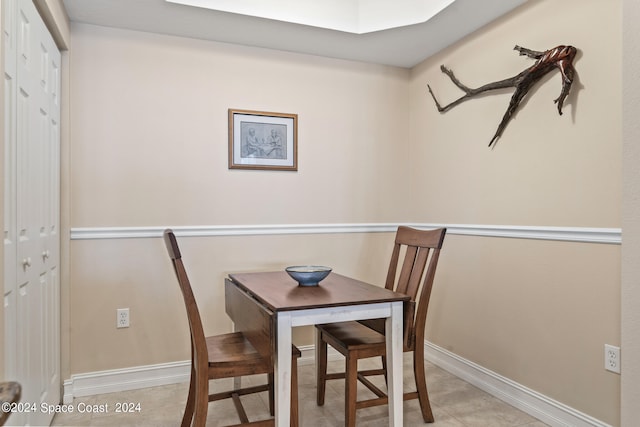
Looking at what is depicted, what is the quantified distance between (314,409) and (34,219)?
5.49 feet

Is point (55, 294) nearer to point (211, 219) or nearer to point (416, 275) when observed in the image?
point (211, 219)

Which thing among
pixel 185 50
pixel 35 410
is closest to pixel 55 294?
pixel 35 410

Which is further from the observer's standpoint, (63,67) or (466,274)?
(466,274)

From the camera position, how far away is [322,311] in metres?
1.71

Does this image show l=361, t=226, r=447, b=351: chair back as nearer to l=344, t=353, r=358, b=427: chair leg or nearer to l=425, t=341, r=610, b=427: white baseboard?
l=344, t=353, r=358, b=427: chair leg

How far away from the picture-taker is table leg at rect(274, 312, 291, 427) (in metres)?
1.62

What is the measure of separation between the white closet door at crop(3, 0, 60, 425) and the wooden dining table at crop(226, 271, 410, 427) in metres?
0.90

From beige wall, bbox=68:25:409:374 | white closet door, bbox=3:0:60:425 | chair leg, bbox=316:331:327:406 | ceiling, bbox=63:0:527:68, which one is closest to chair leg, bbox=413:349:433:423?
chair leg, bbox=316:331:327:406

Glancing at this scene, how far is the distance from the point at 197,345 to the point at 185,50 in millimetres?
1950

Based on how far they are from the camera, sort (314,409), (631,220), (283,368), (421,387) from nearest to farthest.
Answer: (631,220), (283,368), (421,387), (314,409)

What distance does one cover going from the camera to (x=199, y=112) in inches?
108

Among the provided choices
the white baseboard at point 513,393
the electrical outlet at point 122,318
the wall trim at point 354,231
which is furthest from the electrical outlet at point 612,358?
the electrical outlet at point 122,318

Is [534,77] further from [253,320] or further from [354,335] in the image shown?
[253,320]

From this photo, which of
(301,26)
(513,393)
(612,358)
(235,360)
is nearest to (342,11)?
(301,26)
